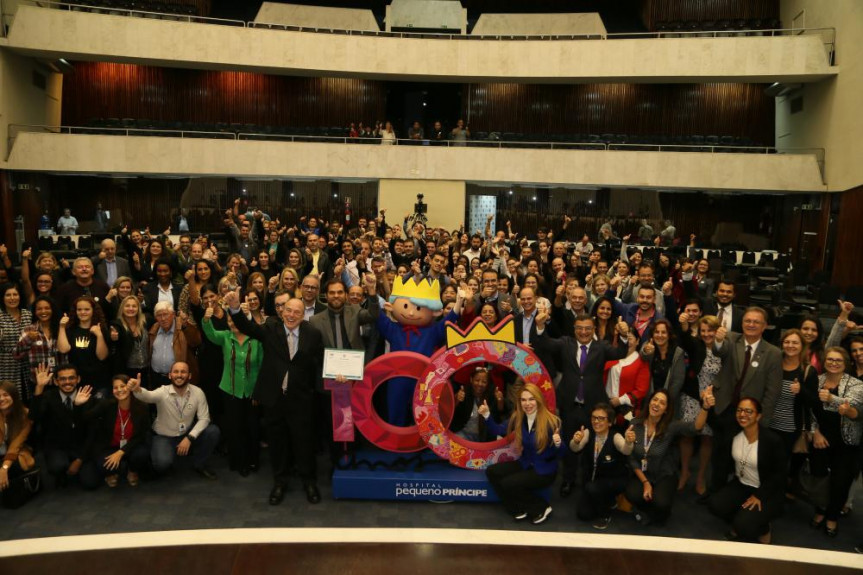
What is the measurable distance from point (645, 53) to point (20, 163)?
18700 mm

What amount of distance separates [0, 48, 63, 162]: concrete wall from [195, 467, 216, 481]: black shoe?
51.3ft

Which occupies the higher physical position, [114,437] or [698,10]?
[698,10]

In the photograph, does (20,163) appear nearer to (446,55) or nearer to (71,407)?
(446,55)

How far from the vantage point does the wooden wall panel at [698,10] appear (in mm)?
23359

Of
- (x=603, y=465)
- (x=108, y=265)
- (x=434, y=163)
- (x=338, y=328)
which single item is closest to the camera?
(x=603, y=465)

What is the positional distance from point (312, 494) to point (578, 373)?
2.90 metres

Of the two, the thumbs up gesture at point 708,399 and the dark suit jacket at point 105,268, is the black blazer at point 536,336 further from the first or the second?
the dark suit jacket at point 105,268

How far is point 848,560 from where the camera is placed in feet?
15.2

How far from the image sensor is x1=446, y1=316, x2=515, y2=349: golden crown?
608cm

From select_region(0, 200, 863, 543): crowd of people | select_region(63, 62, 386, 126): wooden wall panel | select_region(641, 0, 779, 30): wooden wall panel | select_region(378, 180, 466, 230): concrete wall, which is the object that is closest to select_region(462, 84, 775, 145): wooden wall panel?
select_region(641, 0, 779, 30): wooden wall panel

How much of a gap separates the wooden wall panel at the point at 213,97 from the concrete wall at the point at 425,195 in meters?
5.59

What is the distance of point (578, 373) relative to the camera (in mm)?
6418

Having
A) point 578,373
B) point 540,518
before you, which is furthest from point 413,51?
point 540,518

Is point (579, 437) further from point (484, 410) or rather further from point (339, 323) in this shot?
point (339, 323)
